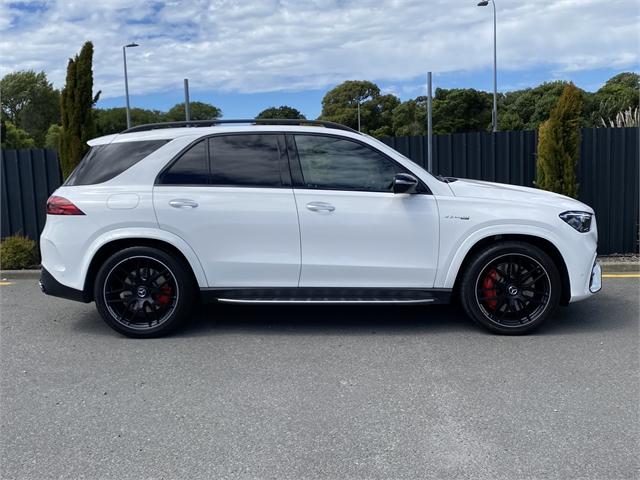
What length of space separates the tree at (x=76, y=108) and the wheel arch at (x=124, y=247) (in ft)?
12.7

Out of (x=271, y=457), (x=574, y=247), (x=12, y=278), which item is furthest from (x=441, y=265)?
(x=12, y=278)

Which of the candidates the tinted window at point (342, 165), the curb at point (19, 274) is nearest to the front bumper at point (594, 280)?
the tinted window at point (342, 165)

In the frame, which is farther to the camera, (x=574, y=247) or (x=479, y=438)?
(x=574, y=247)

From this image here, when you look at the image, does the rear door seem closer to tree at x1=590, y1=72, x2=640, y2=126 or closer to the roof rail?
the roof rail

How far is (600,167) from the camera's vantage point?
27.3ft

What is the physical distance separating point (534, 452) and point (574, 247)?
7.54 feet

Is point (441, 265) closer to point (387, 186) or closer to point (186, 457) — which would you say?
point (387, 186)

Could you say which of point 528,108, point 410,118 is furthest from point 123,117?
point 528,108

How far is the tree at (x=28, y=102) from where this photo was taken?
67125 millimetres

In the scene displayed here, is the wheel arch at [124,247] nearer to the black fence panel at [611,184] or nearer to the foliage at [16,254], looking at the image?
the foliage at [16,254]

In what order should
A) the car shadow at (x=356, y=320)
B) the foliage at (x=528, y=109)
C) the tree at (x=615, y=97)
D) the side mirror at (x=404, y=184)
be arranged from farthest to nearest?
the foliage at (x=528, y=109) → the tree at (x=615, y=97) → the car shadow at (x=356, y=320) → the side mirror at (x=404, y=184)

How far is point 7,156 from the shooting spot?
874 cm

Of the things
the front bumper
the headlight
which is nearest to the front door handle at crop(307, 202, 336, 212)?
the headlight

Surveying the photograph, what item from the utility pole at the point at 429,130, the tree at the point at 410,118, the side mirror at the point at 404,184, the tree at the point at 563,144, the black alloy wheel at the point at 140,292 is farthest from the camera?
the tree at the point at 410,118
